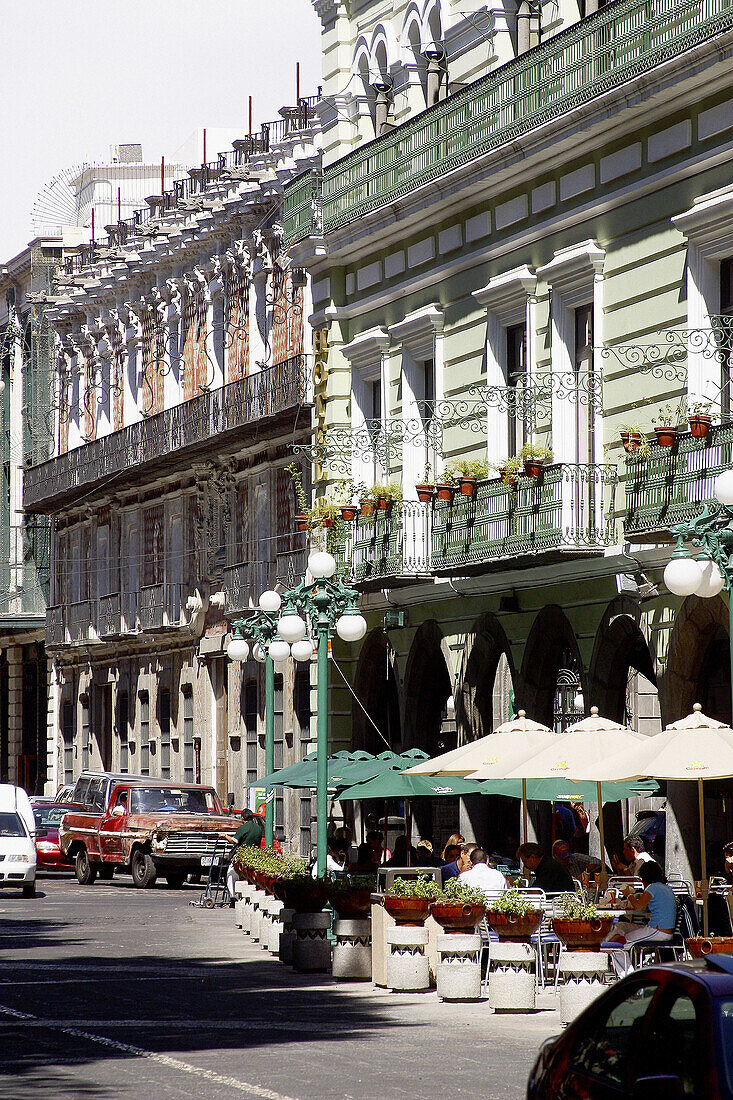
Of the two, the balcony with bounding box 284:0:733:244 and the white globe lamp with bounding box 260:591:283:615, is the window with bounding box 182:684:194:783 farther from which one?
the white globe lamp with bounding box 260:591:283:615

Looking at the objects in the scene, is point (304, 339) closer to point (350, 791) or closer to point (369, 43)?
point (369, 43)

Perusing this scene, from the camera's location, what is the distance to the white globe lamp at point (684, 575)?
16.4 metres

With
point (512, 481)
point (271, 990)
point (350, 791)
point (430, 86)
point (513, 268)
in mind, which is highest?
point (430, 86)

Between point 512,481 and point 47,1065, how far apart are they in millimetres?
14177

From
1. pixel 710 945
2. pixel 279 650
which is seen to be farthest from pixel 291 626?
pixel 710 945

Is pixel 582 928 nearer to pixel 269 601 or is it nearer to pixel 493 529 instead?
pixel 269 601

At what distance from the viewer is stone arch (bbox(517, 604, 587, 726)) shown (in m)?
27.0

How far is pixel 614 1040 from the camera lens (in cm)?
785

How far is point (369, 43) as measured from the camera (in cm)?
3388

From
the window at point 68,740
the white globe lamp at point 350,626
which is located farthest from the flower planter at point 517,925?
the window at point 68,740

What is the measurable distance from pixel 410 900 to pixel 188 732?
30.1 m

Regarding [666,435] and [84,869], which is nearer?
[666,435]

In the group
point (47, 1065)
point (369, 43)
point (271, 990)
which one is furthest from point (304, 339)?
point (47, 1065)

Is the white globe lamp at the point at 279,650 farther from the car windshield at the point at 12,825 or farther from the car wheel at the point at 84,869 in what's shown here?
the car wheel at the point at 84,869
